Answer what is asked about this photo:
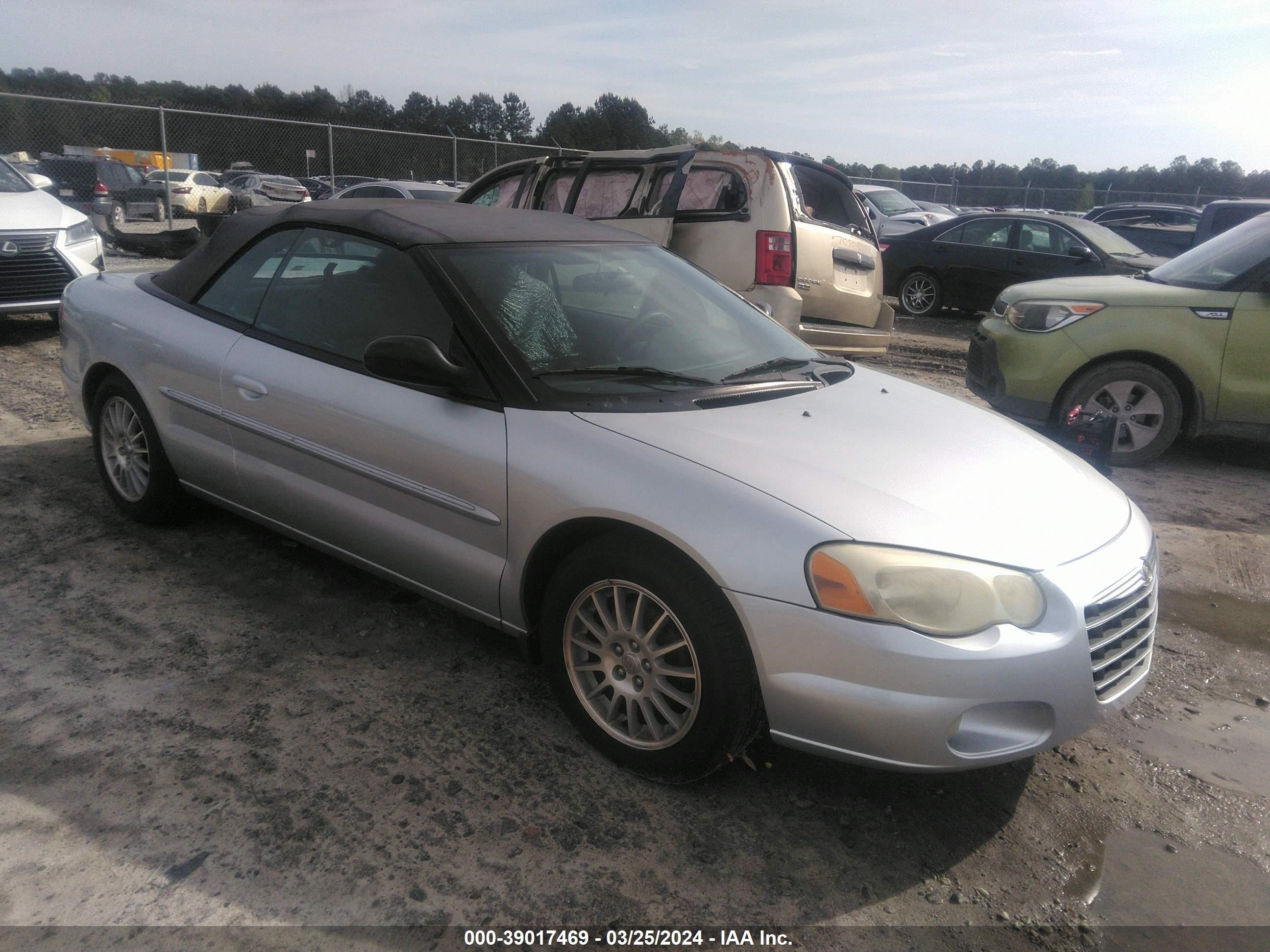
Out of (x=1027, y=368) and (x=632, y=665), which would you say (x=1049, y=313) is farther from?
(x=632, y=665)

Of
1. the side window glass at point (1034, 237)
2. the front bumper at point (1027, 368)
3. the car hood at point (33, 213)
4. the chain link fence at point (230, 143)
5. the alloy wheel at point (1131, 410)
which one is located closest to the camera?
the alloy wheel at point (1131, 410)

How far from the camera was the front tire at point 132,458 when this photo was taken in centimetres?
402

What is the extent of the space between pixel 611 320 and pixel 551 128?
2373 inches

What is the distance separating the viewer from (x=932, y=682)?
2229 mm

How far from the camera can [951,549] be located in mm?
2340

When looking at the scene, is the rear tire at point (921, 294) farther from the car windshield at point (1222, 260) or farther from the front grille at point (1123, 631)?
the front grille at point (1123, 631)

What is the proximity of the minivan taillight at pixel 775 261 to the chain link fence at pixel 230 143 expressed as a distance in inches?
347

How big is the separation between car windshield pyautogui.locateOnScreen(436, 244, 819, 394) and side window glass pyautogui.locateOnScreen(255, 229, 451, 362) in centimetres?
16

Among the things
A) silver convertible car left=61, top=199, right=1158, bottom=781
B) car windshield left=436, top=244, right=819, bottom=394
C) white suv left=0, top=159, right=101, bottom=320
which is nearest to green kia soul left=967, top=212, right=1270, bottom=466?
silver convertible car left=61, top=199, right=1158, bottom=781

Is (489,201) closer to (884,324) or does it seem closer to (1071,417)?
(884,324)

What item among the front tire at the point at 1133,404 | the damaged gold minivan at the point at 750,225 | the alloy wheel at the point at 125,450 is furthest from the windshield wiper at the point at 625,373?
the front tire at the point at 1133,404

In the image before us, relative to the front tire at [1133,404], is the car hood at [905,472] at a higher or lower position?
higher

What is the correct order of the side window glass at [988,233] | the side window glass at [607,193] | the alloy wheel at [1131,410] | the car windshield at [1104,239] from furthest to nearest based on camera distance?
the side window glass at [988,233] → the car windshield at [1104,239] → the side window glass at [607,193] → the alloy wheel at [1131,410]

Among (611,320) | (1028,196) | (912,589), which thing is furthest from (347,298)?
(1028,196)
